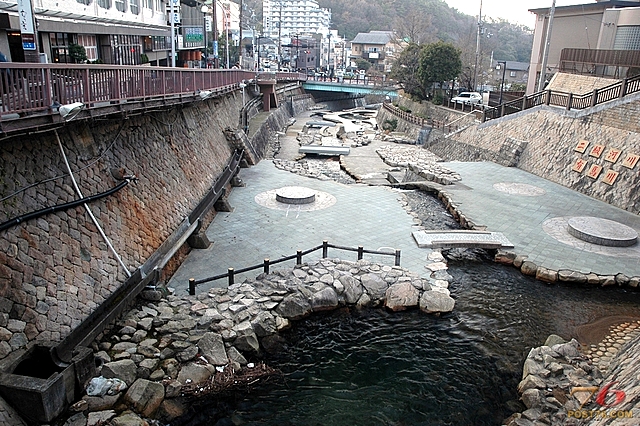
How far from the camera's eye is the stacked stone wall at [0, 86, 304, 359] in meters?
8.72

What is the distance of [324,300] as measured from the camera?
13008 mm

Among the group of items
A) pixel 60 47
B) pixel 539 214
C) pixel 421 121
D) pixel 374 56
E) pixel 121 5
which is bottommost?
pixel 539 214

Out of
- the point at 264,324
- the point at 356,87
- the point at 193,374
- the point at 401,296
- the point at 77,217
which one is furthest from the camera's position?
the point at 356,87

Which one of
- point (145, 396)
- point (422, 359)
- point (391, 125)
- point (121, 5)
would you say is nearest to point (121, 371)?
point (145, 396)

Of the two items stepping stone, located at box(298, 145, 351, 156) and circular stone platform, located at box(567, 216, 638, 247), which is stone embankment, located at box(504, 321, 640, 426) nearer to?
circular stone platform, located at box(567, 216, 638, 247)

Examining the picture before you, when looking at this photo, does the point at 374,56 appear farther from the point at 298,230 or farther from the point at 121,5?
the point at 298,230

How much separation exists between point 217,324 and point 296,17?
143 metres

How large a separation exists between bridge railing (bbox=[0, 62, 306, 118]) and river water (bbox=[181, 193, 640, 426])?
6.94 m

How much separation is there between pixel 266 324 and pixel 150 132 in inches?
327

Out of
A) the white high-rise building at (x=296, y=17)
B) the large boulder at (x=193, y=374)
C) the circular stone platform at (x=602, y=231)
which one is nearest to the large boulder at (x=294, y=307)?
the large boulder at (x=193, y=374)

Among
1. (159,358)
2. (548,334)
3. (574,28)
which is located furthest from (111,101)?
(574,28)

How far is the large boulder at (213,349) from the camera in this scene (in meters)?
10.3

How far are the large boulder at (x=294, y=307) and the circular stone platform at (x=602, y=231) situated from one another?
11.4 m

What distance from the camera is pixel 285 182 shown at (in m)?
24.8
